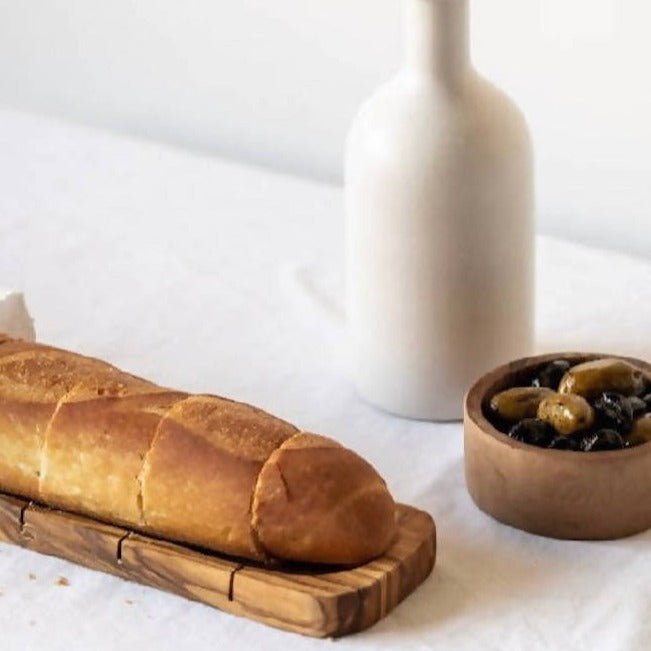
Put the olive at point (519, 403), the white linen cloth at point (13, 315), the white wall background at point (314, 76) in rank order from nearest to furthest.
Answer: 1. the olive at point (519, 403)
2. the white linen cloth at point (13, 315)
3. the white wall background at point (314, 76)

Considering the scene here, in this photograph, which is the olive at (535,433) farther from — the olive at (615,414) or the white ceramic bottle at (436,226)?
the white ceramic bottle at (436,226)

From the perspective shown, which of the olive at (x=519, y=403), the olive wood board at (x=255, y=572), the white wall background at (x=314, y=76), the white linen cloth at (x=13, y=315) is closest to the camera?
the olive wood board at (x=255, y=572)

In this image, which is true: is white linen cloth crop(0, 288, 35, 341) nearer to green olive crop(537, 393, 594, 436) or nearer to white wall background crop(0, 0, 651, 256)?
green olive crop(537, 393, 594, 436)

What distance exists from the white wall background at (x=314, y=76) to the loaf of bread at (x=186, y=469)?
57cm

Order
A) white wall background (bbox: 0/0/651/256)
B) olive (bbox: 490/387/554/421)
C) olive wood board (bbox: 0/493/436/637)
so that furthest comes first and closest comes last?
white wall background (bbox: 0/0/651/256), olive (bbox: 490/387/554/421), olive wood board (bbox: 0/493/436/637)

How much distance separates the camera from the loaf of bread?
0.86 meters

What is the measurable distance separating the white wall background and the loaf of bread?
571 mm

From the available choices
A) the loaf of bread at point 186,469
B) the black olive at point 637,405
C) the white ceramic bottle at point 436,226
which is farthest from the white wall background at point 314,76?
the loaf of bread at point 186,469

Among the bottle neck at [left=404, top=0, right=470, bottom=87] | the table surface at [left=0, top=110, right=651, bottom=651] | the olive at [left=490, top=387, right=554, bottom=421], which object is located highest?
the bottle neck at [left=404, top=0, right=470, bottom=87]

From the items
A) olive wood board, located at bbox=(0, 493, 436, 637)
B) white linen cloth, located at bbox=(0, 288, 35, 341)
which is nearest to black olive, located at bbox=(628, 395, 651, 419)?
olive wood board, located at bbox=(0, 493, 436, 637)

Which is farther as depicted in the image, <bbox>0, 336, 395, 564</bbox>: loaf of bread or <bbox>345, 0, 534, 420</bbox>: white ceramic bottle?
<bbox>345, 0, 534, 420</bbox>: white ceramic bottle

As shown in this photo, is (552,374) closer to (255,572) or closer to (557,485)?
(557,485)

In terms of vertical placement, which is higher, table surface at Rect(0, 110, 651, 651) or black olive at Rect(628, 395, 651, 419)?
black olive at Rect(628, 395, 651, 419)

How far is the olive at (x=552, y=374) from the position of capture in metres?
0.98
